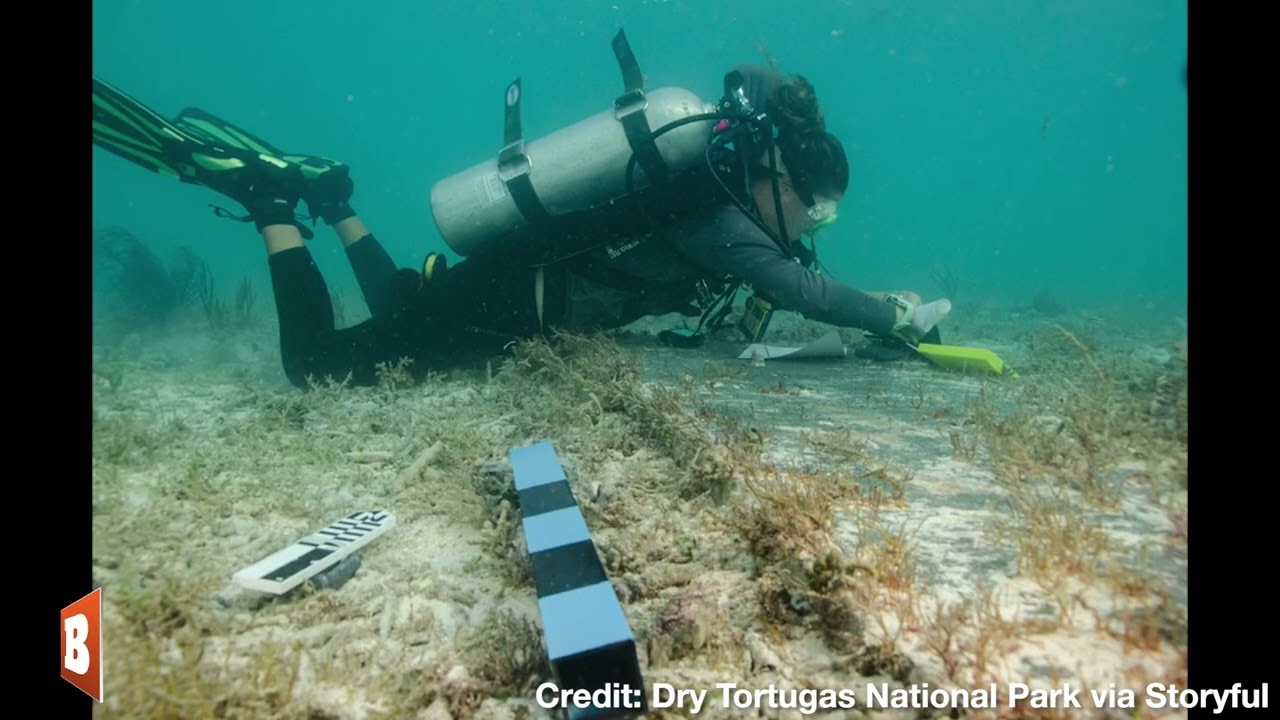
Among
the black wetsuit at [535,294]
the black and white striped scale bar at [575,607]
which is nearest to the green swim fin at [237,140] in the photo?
the black wetsuit at [535,294]

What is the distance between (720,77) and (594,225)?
59062 millimetres

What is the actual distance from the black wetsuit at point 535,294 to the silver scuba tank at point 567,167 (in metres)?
0.31

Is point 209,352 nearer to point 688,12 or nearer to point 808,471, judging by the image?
point 808,471

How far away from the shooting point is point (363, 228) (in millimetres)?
6754

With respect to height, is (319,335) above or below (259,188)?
below

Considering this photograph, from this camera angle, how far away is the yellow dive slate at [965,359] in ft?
14.8

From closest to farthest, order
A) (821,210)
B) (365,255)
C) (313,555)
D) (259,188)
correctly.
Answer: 1. (313,555)
2. (821,210)
3. (259,188)
4. (365,255)

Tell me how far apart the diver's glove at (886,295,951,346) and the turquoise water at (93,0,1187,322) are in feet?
167

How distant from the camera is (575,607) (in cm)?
152
